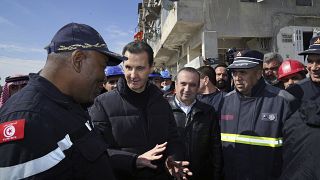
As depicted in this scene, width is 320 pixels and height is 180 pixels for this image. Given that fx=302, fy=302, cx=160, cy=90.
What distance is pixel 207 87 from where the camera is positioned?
4.45 metres

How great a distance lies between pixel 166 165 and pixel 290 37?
1112cm

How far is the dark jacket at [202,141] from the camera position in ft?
11.3

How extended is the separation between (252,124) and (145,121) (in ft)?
3.70

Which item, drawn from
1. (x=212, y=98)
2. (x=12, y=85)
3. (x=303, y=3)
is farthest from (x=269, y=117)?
(x=303, y=3)

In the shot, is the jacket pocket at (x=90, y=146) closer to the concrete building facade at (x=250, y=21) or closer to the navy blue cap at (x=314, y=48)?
the navy blue cap at (x=314, y=48)

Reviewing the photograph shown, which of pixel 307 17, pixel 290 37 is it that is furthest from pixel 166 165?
pixel 307 17

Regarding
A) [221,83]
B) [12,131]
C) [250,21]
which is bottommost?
[12,131]

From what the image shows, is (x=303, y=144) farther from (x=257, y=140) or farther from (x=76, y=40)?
(x=76, y=40)

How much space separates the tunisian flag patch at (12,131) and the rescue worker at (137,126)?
4.13 feet

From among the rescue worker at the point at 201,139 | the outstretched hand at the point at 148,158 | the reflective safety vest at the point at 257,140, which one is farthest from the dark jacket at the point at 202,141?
the outstretched hand at the point at 148,158

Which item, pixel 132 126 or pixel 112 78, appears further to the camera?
pixel 112 78

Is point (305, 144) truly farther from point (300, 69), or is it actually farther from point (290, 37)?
point (290, 37)

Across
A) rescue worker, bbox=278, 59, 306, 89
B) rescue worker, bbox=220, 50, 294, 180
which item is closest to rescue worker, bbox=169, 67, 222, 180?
rescue worker, bbox=220, 50, 294, 180

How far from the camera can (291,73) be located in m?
4.56
